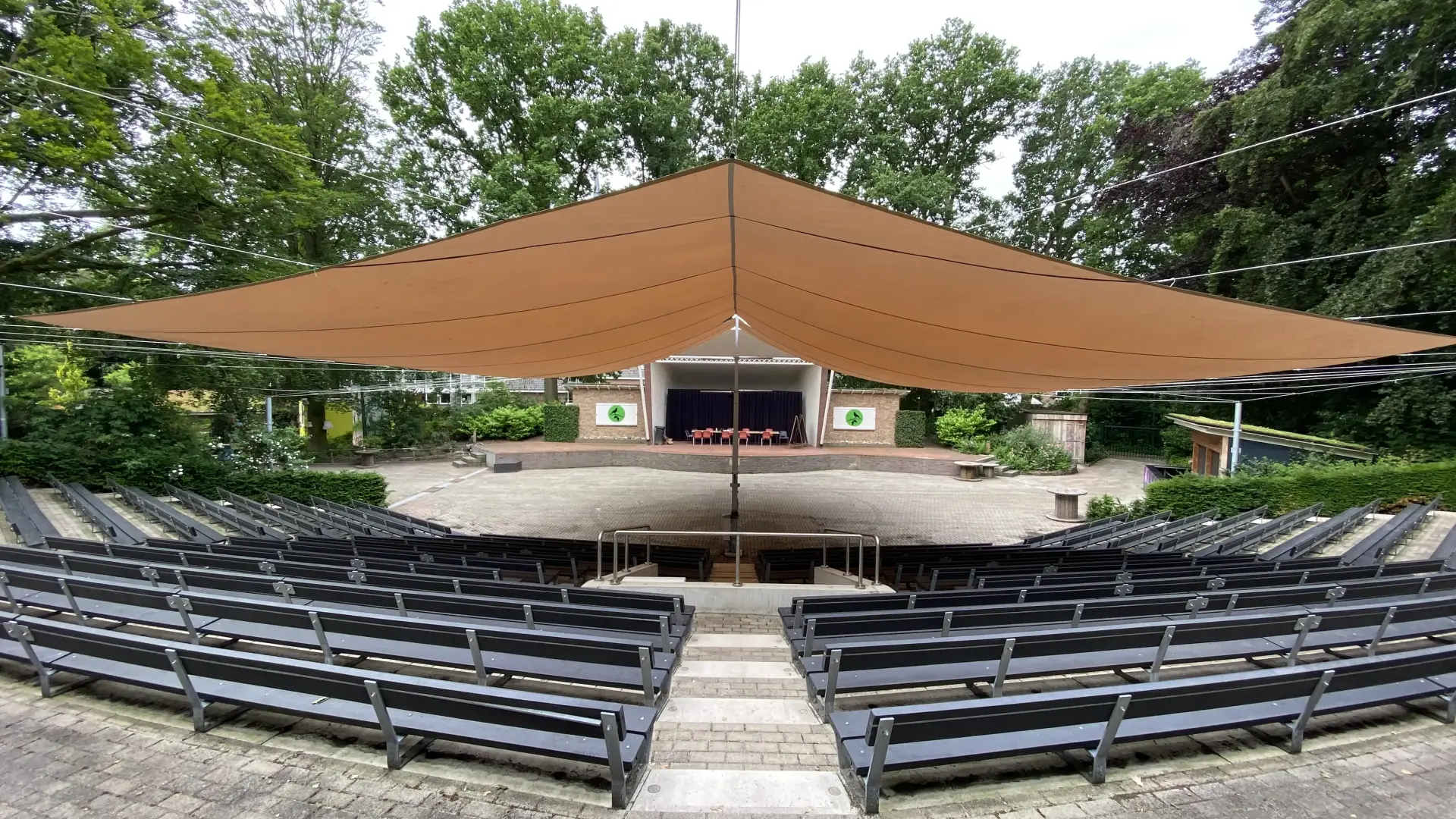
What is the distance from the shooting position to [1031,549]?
7.18 m

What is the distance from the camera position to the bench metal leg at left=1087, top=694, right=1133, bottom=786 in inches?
89.7

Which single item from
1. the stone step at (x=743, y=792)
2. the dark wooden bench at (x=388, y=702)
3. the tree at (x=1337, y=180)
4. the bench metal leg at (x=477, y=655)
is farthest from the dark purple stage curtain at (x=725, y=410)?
the stone step at (x=743, y=792)

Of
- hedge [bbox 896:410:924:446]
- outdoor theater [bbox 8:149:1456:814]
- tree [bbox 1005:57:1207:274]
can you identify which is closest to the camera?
outdoor theater [bbox 8:149:1456:814]

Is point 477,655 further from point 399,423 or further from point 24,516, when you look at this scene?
point 399,423

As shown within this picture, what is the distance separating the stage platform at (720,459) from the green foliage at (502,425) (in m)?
3.04

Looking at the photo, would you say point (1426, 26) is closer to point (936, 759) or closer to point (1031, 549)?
point (1031, 549)

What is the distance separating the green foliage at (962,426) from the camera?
22.1 m

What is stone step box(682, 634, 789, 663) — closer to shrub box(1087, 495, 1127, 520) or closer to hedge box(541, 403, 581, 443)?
shrub box(1087, 495, 1127, 520)

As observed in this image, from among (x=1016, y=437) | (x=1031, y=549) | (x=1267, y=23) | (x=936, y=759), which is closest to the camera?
(x=936, y=759)

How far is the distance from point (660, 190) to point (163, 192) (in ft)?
44.7

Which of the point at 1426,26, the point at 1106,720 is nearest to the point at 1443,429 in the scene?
the point at 1426,26

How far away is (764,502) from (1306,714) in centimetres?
1078

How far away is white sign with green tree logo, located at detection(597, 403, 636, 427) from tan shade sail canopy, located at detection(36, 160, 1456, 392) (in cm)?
1488

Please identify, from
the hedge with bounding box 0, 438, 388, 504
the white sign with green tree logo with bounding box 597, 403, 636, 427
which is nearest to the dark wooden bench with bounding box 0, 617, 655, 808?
the hedge with bounding box 0, 438, 388, 504
